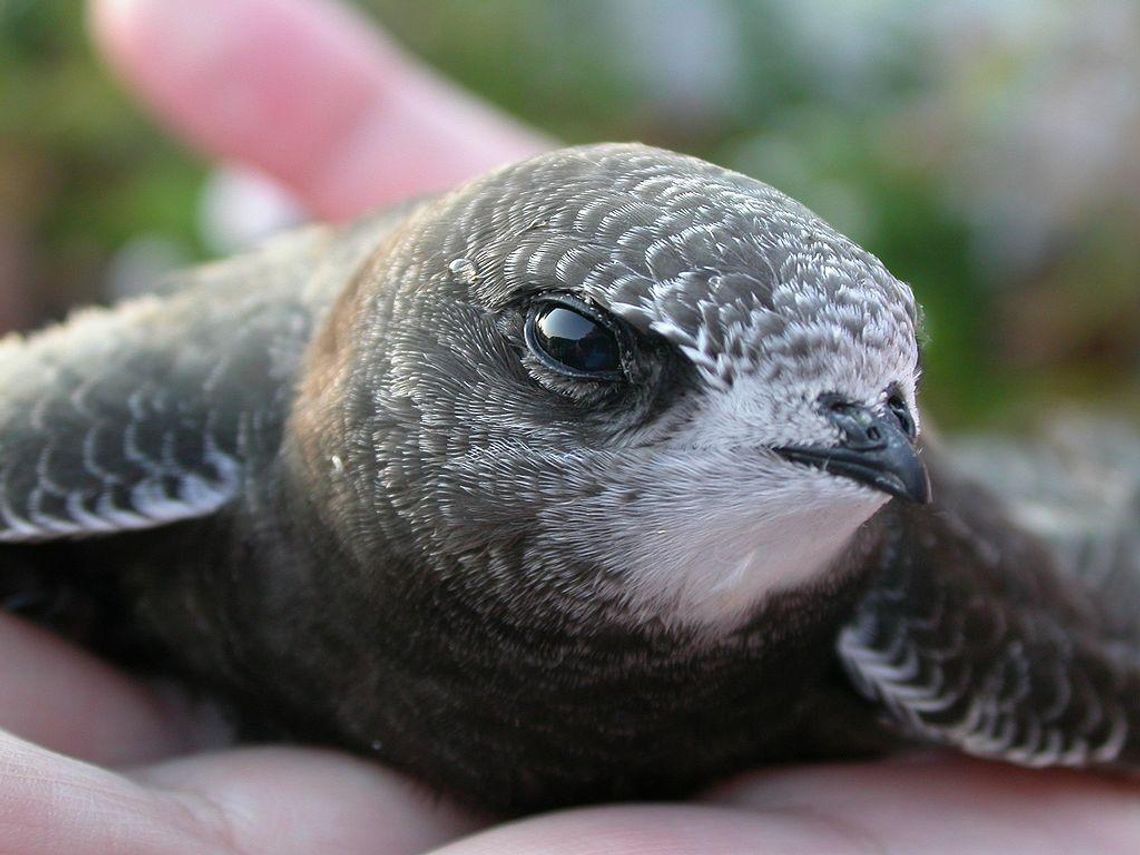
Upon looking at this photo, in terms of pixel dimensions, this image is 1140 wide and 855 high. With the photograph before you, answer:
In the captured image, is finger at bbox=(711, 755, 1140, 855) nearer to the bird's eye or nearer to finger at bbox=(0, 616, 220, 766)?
the bird's eye

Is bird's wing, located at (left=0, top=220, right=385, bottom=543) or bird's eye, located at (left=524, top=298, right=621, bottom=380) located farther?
bird's wing, located at (left=0, top=220, right=385, bottom=543)

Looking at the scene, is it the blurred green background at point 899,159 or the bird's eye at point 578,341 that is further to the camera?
the blurred green background at point 899,159

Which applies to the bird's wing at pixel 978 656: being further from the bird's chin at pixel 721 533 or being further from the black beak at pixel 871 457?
the black beak at pixel 871 457

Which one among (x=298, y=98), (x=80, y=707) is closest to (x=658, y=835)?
(x=80, y=707)

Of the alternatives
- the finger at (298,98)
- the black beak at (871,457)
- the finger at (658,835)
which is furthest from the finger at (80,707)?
the finger at (298,98)

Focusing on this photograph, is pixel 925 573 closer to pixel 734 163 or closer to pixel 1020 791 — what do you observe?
pixel 1020 791

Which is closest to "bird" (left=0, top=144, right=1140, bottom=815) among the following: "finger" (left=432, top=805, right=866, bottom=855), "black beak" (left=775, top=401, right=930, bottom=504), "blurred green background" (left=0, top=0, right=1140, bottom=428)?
"black beak" (left=775, top=401, right=930, bottom=504)

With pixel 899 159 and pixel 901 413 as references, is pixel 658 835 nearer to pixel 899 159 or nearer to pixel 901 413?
pixel 901 413

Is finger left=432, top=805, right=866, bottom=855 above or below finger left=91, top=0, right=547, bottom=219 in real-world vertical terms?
below
